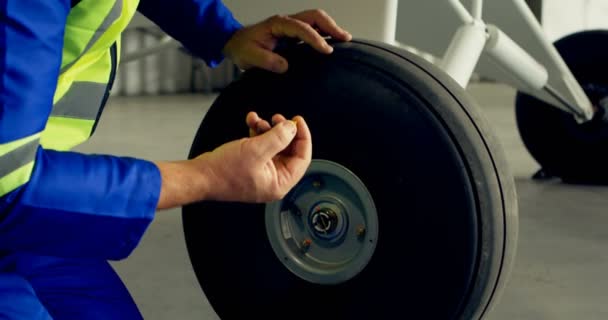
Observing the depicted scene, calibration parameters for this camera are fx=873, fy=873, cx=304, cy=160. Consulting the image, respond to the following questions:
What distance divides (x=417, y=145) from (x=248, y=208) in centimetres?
28

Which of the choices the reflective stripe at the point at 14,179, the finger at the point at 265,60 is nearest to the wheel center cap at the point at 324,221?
the finger at the point at 265,60

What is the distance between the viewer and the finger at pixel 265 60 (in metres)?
1.25

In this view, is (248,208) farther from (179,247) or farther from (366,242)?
(179,247)

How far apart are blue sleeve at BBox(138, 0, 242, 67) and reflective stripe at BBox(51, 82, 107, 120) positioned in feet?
0.72

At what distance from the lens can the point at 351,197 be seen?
4.03 feet

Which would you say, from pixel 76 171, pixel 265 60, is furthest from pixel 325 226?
pixel 76 171

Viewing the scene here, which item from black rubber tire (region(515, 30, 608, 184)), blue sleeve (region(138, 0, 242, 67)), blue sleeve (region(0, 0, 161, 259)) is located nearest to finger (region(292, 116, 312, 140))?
blue sleeve (region(0, 0, 161, 259))

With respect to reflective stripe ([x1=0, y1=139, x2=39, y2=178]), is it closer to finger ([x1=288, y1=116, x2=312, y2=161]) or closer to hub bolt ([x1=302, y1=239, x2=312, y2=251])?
finger ([x1=288, y1=116, x2=312, y2=161])

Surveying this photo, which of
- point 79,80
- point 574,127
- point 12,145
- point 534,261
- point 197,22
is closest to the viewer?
point 12,145

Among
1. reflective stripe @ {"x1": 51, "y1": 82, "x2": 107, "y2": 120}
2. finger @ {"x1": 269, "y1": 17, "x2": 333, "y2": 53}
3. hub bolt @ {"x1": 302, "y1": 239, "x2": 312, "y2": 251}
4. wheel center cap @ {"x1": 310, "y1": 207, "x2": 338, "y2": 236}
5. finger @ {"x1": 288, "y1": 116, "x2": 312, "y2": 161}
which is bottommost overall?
hub bolt @ {"x1": 302, "y1": 239, "x2": 312, "y2": 251}

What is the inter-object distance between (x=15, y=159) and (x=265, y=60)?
Result: 549 mm

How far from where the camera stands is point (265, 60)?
1271 millimetres

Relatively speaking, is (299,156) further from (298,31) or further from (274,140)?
(298,31)

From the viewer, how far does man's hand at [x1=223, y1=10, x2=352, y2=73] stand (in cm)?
125
